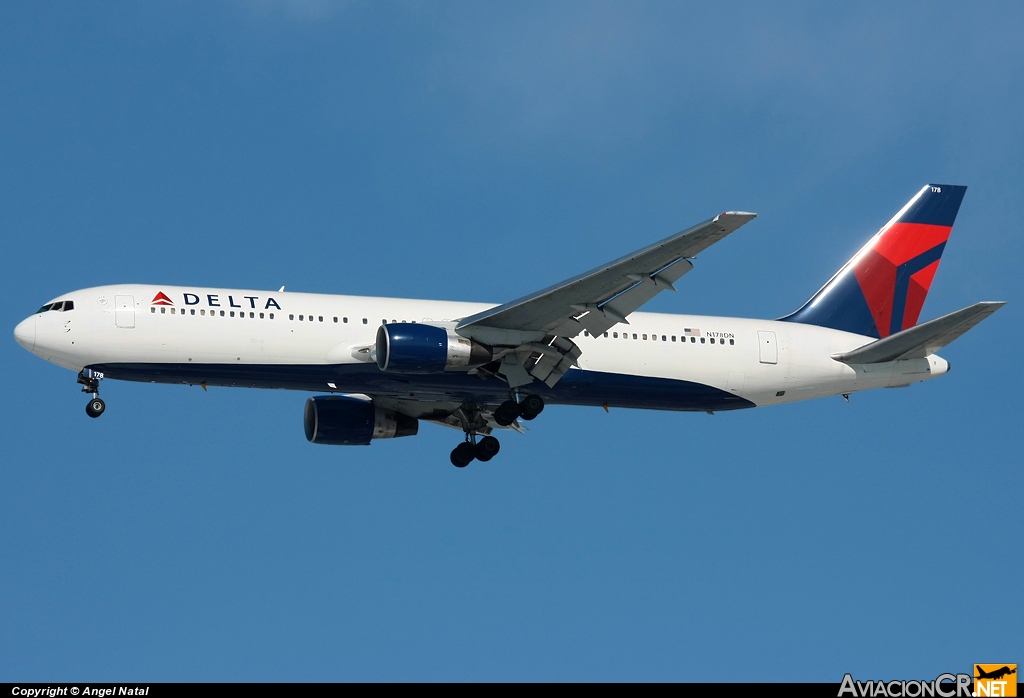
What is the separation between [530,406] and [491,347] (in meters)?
2.81

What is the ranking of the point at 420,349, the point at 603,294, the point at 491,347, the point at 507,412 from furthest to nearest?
the point at 507,412 < the point at 491,347 < the point at 420,349 < the point at 603,294

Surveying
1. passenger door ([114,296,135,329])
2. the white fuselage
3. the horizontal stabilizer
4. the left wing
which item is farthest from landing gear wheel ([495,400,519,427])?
passenger door ([114,296,135,329])

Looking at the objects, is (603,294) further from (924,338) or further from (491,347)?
(924,338)

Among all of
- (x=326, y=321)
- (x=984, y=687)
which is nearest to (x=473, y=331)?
(x=326, y=321)

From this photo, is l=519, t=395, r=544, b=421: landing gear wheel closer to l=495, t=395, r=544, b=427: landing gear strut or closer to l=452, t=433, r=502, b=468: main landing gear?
l=495, t=395, r=544, b=427: landing gear strut

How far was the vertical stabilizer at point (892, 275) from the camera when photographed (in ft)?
145

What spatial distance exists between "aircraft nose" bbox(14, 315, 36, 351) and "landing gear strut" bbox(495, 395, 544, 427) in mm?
13681

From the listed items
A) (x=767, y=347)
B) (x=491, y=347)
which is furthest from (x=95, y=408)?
(x=767, y=347)

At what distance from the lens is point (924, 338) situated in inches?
1554

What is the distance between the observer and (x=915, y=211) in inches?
1828

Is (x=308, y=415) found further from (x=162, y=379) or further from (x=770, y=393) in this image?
(x=770, y=393)

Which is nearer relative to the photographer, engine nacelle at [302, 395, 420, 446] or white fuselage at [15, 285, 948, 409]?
white fuselage at [15, 285, 948, 409]

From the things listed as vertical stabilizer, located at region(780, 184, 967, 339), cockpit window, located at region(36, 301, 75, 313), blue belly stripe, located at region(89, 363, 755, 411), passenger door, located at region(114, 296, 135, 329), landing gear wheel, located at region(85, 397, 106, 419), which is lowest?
landing gear wheel, located at region(85, 397, 106, 419)

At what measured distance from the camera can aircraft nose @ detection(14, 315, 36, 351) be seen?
36.9m
